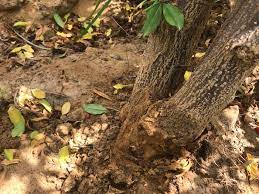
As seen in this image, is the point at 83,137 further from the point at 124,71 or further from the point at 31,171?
the point at 124,71

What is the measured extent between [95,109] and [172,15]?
104cm

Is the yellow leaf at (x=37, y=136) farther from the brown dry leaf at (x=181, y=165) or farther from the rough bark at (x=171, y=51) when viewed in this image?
the brown dry leaf at (x=181, y=165)

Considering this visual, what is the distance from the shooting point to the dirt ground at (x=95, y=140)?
2.19 meters

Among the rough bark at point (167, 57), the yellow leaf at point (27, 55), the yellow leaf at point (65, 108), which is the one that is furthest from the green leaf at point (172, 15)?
the yellow leaf at point (27, 55)

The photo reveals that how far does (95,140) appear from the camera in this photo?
234 centimetres

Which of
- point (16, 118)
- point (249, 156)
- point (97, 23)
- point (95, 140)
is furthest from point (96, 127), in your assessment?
point (97, 23)

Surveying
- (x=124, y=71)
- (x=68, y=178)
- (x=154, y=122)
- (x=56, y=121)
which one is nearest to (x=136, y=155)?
(x=154, y=122)

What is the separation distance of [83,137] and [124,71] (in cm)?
61

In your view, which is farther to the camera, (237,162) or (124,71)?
(124,71)

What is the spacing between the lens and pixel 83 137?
93.0 inches

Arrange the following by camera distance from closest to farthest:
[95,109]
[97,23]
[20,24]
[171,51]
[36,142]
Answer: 1. [171,51]
2. [36,142]
3. [95,109]
4. [20,24]
5. [97,23]

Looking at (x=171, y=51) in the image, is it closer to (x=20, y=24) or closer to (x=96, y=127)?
(x=96, y=127)

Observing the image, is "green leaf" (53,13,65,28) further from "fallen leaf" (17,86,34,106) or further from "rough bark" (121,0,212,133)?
"rough bark" (121,0,212,133)

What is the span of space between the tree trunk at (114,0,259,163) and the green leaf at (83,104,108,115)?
0.93ft
